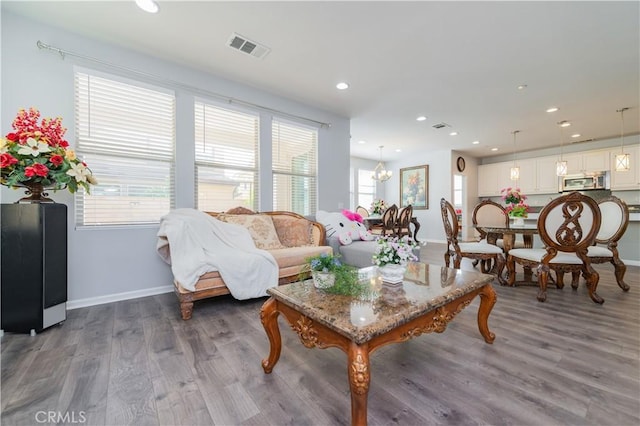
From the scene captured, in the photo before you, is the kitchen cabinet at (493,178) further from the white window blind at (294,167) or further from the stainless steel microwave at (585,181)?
the white window blind at (294,167)

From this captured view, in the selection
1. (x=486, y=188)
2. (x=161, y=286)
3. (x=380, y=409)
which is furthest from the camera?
(x=486, y=188)

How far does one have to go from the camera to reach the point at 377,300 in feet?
4.37

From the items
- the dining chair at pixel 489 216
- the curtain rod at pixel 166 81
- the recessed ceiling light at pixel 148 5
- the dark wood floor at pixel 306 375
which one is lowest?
the dark wood floor at pixel 306 375

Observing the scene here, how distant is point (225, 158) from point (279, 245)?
1.40 meters

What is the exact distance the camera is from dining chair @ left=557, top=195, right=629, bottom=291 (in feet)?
9.39

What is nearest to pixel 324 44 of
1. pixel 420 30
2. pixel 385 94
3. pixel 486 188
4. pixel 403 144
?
pixel 420 30

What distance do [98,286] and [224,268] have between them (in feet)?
4.66

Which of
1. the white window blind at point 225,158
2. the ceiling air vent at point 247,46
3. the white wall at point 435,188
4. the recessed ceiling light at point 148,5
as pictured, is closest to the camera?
the recessed ceiling light at point 148,5

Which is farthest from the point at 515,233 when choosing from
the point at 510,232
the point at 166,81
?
the point at 166,81

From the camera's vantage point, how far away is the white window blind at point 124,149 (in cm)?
268

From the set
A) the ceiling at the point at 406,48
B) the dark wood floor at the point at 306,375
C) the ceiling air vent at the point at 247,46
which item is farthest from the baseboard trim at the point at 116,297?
the ceiling air vent at the point at 247,46

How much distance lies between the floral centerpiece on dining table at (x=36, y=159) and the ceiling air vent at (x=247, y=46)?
67.6 inches

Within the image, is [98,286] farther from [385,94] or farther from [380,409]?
[385,94]

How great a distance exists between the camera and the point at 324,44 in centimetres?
274
